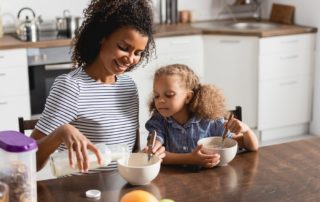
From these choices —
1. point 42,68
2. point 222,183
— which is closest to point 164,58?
point 42,68

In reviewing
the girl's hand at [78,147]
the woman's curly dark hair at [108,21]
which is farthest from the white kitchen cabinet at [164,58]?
the girl's hand at [78,147]

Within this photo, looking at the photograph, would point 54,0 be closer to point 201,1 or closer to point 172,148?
point 201,1

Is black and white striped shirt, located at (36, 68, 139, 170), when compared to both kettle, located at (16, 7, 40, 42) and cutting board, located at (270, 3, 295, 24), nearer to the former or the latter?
kettle, located at (16, 7, 40, 42)

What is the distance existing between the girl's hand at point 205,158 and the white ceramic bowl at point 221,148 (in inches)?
0.7

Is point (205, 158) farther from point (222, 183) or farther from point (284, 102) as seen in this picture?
point (284, 102)

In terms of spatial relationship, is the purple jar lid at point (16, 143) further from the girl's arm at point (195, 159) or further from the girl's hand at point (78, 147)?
the girl's arm at point (195, 159)

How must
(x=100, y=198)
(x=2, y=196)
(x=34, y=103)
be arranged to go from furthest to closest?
(x=34, y=103) < (x=100, y=198) < (x=2, y=196)

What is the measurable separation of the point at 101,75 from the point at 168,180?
1.46 ft

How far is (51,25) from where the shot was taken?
166 inches

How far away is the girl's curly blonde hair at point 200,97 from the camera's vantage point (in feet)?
6.32

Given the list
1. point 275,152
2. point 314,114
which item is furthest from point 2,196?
point 314,114

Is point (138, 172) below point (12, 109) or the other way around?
the other way around

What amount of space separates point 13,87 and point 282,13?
2085 mm

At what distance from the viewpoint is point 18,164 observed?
136 centimetres
